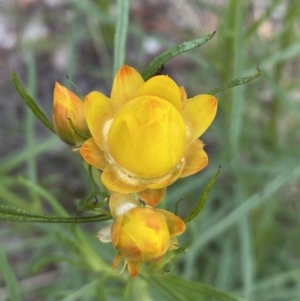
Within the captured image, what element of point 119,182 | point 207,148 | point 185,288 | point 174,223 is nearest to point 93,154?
point 119,182

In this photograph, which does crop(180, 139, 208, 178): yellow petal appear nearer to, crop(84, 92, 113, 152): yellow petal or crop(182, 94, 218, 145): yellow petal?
crop(182, 94, 218, 145): yellow petal

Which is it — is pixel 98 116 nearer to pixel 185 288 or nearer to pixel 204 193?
pixel 204 193

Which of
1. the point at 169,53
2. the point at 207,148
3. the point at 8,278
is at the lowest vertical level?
the point at 207,148

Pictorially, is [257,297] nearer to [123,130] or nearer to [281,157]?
[281,157]

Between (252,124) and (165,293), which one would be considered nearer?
(165,293)

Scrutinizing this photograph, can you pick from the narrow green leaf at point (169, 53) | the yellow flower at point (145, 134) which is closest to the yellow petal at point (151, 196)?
the yellow flower at point (145, 134)

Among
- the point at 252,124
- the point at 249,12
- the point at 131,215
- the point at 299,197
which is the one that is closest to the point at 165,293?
the point at 131,215
